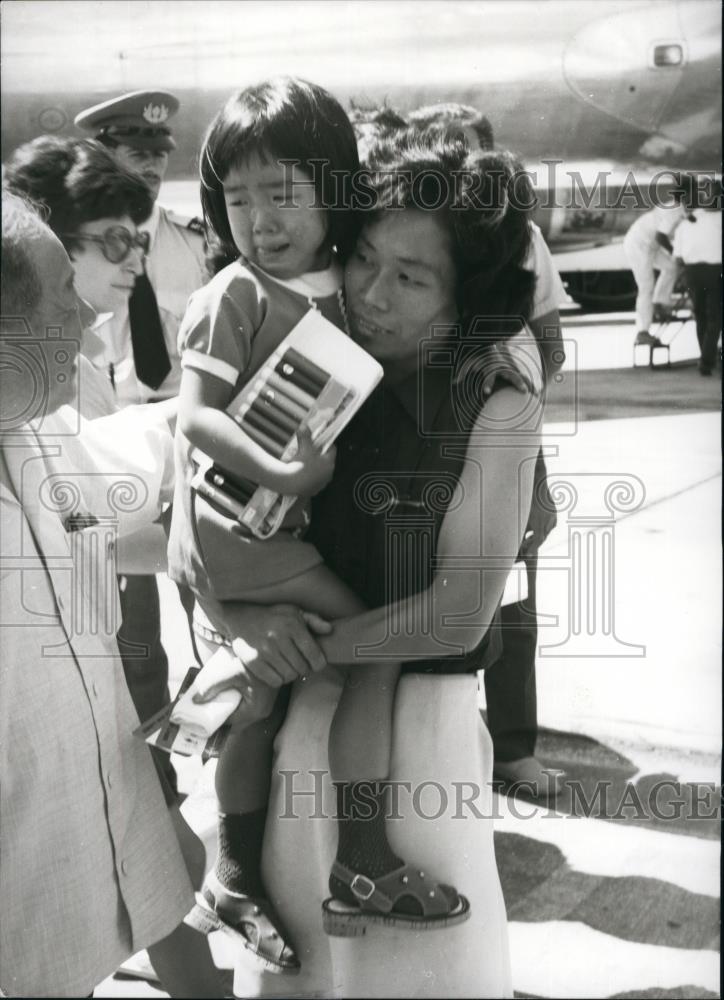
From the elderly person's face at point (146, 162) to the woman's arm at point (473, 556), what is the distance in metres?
0.61

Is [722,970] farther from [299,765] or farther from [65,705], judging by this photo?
[65,705]

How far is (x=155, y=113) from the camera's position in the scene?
5.77ft

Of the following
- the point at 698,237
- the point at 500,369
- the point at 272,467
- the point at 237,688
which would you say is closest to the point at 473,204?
the point at 500,369

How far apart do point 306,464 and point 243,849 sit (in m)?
0.63

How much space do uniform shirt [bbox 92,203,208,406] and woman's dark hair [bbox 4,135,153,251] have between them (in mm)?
51

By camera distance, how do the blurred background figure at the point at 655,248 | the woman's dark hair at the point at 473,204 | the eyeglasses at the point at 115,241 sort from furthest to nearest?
1. the eyeglasses at the point at 115,241
2. the blurred background figure at the point at 655,248
3. the woman's dark hair at the point at 473,204

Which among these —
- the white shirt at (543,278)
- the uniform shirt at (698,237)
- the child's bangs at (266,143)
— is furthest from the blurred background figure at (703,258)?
the child's bangs at (266,143)

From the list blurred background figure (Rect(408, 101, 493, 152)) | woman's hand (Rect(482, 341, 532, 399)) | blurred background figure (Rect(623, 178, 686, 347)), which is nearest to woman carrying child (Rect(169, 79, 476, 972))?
blurred background figure (Rect(408, 101, 493, 152))

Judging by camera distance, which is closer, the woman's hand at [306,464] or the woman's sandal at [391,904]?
the woman's hand at [306,464]

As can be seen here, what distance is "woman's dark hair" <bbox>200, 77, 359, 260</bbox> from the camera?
161cm

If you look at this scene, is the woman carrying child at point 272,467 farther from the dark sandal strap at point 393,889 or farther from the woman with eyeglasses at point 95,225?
the woman with eyeglasses at point 95,225

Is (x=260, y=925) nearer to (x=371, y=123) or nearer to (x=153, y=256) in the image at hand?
(x=153, y=256)

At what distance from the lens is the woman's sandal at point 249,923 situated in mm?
1819

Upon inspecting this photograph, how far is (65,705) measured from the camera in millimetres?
1876
